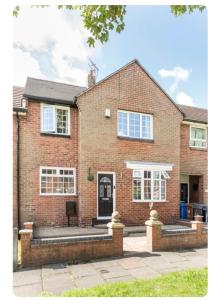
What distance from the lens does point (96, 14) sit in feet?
18.0

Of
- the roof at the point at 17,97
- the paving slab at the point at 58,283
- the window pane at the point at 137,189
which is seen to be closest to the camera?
the paving slab at the point at 58,283

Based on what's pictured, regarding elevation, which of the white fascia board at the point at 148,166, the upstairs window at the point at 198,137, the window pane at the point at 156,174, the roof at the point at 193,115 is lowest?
the window pane at the point at 156,174

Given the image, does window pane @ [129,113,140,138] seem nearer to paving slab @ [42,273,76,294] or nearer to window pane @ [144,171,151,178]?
window pane @ [144,171,151,178]

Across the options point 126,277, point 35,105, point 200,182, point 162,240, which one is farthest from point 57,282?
point 200,182

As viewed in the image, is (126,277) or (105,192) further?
(105,192)

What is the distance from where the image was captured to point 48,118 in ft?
38.2

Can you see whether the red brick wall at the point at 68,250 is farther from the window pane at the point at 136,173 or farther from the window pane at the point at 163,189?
the window pane at the point at 163,189

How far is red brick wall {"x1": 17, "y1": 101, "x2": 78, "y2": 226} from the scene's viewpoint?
1105cm

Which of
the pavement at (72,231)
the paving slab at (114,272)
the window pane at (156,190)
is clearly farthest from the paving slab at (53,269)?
the window pane at (156,190)

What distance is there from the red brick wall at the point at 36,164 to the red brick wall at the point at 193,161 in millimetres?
6670

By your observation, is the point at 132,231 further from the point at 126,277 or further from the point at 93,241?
the point at 126,277

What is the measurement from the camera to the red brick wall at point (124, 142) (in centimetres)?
1173

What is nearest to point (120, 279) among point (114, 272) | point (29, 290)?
point (114, 272)
